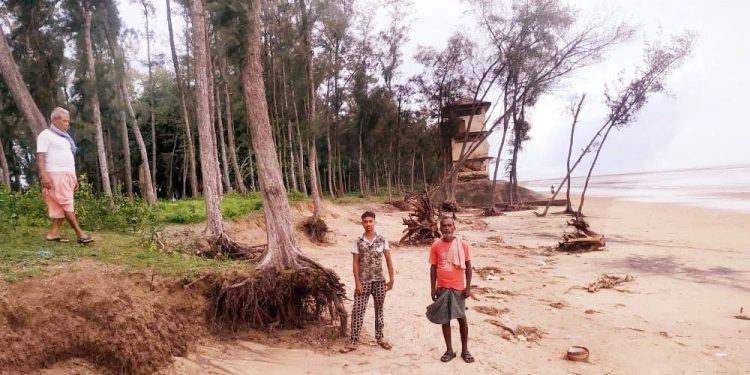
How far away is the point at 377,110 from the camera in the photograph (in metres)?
37.6

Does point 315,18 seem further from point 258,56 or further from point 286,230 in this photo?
point 286,230

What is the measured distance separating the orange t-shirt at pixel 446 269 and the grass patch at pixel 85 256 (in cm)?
296

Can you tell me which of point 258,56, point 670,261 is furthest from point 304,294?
point 670,261

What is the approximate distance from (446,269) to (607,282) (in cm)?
623

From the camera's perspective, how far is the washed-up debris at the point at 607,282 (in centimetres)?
948

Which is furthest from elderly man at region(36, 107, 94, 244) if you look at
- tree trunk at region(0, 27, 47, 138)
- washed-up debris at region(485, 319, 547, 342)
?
washed-up debris at region(485, 319, 547, 342)

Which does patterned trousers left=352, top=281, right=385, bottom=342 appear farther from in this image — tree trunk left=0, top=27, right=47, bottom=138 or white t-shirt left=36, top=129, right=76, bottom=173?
tree trunk left=0, top=27, right=47, bottom=138

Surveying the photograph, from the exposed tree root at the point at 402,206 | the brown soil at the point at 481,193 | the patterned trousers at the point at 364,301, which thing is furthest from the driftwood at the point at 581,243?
the brown soil at the point at 481,193

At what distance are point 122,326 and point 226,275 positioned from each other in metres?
1.53

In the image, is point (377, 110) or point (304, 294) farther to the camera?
point (377, 110)

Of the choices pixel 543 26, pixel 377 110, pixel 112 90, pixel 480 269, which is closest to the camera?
pixel 480 269

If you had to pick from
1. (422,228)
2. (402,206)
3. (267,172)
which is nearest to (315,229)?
Result: (422,228)

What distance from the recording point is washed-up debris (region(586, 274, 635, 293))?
948 centimetres

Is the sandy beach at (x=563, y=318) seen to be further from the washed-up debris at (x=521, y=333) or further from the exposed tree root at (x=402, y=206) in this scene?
the exposed tree root at (x=402, y=206)
